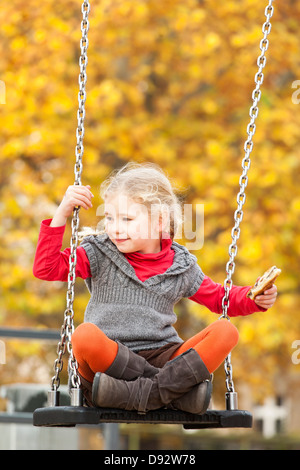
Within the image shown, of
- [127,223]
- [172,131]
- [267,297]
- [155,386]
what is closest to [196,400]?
[155,386]

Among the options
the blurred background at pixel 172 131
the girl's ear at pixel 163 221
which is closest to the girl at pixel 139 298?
the girl's ear at pixel 163 221

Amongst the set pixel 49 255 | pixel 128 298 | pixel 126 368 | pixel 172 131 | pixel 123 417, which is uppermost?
pixel 172 131

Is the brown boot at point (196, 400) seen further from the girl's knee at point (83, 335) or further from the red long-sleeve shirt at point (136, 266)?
the red long-sleeve shirt at point (136, 266)

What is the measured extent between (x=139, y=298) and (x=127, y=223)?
0.26 metres

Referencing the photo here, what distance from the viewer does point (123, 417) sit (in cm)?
255

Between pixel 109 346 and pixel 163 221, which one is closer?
pixel 109 346

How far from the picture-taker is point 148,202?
9.30ft

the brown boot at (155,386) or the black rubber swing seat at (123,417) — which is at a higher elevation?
the brown boot at (155,386)

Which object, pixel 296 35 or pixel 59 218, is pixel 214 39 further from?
pixel 59 218

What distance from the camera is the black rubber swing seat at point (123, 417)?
8.23ft

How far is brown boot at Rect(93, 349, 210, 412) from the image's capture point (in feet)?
8.21

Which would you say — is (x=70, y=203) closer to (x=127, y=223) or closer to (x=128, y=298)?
(x=127, y=223)

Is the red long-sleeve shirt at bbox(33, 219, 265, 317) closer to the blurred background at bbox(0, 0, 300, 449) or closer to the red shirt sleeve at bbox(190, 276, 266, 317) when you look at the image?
the red shirt sleeve at bbox(190, 276, 266, 317)

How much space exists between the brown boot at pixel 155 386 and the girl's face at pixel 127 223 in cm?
43
